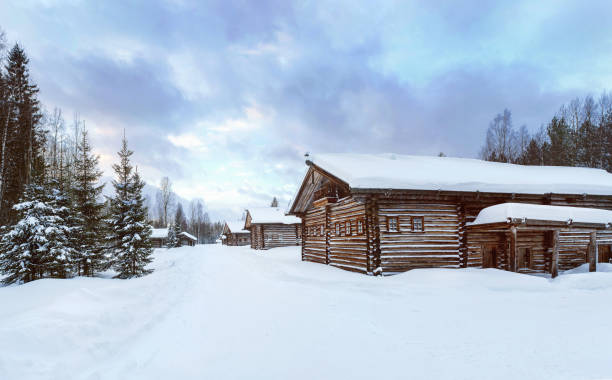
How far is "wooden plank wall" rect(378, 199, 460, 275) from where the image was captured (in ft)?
45.2

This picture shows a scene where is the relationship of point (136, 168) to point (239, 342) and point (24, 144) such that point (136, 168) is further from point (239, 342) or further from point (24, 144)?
point (239, 342)

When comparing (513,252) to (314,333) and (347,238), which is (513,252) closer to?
(347,238)

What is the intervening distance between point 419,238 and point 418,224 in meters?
0.67

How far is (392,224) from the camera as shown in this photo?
14.0 meters

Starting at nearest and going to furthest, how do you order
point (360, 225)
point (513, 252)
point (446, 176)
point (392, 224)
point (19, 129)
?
point (513, 252), point (392, 224), point (360, 225), point (446, 176), point (19, 129)

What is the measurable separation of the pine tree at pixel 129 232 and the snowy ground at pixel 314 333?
766cm

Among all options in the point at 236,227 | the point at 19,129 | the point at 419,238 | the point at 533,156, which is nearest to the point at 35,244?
the point at 19,129

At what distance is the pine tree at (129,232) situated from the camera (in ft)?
59.5

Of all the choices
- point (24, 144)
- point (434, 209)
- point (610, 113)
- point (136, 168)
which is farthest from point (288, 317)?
point (610, 113)

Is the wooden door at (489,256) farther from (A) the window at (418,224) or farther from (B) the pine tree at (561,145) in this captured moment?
(B) the pine tree at (561,145)

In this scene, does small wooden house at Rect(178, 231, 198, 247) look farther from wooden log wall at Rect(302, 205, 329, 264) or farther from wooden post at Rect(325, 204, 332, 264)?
wooden post at Rect(325, 204, 332, 264)

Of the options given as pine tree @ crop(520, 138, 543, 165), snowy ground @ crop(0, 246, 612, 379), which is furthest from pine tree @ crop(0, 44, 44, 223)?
pine tree @ crop(520, 138, 543, 165)

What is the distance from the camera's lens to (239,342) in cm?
554

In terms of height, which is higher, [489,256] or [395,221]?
[395,221]
